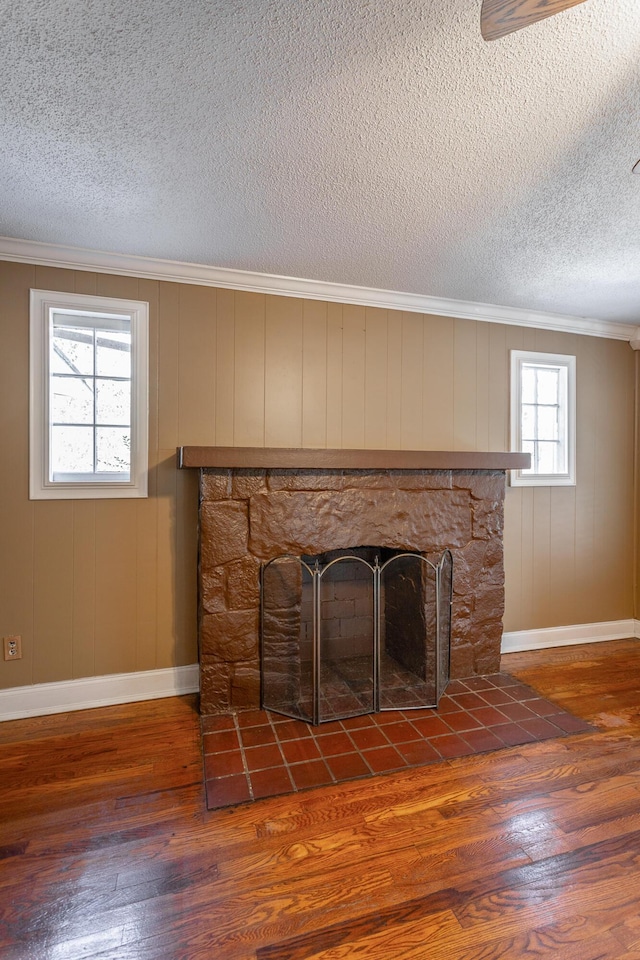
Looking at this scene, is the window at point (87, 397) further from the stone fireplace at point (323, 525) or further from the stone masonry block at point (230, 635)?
the stone masonry block at point (230, 635)

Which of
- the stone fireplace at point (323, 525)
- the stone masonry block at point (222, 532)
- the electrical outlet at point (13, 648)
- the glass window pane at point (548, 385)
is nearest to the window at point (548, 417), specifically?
the glass window pane at point (548, 385)

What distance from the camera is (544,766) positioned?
2.23 metres

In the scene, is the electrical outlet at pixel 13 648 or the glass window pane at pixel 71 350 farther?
the glass window pane at pixel 71 350

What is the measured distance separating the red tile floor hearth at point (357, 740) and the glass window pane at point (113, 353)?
2100mm

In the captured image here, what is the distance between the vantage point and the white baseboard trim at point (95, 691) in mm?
2625

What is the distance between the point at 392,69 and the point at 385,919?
2609mm

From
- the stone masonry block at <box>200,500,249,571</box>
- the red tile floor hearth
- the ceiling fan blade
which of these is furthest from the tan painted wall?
the ceiling fan blade

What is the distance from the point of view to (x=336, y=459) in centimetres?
275

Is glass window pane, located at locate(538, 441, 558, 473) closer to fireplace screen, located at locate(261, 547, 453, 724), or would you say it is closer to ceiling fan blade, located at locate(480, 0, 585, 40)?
fireplace screen, located at locate(261, 547, 453, 724)

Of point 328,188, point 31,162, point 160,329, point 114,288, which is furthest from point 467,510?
point 31,162

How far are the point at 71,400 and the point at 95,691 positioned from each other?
5.62ft

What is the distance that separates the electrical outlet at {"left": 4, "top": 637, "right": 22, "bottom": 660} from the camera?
2.61m

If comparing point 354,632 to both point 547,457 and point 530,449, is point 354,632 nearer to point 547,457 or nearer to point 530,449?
point 530,449

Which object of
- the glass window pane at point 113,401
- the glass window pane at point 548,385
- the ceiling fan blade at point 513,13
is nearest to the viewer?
the ceiling fan blade at point 513,13
